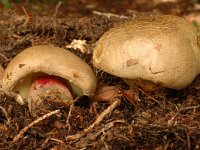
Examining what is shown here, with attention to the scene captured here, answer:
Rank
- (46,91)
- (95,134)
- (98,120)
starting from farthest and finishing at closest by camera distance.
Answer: (46,91) → (98,120) → (95,134)

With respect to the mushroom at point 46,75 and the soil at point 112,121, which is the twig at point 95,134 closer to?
the soil at point 112,121

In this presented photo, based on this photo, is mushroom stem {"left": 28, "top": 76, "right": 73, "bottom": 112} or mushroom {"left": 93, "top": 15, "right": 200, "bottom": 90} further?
mushroom stem {"left": 28, "top": 76, "right": 73, "bottom": 112}

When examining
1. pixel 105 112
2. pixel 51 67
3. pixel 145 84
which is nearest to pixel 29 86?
pixel 51 67

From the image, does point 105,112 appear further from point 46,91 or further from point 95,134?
point 46,91

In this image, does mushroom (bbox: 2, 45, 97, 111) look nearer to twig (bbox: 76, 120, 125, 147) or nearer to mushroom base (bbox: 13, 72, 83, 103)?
mushroom base (bbox: 13, 72, 83, 103)

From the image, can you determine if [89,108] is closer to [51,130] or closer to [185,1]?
[51,130]

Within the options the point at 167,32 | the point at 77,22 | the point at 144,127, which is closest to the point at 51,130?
the point at 144,127

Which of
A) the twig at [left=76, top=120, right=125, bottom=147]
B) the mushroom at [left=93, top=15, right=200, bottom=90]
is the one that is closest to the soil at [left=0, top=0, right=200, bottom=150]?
the twig at [left=76, top=120, right=125, bottom=147]

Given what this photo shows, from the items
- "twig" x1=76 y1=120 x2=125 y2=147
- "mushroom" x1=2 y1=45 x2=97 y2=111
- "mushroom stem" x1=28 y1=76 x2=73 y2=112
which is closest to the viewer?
"twig" x1=76 y1=120 x2=125 y2=147
